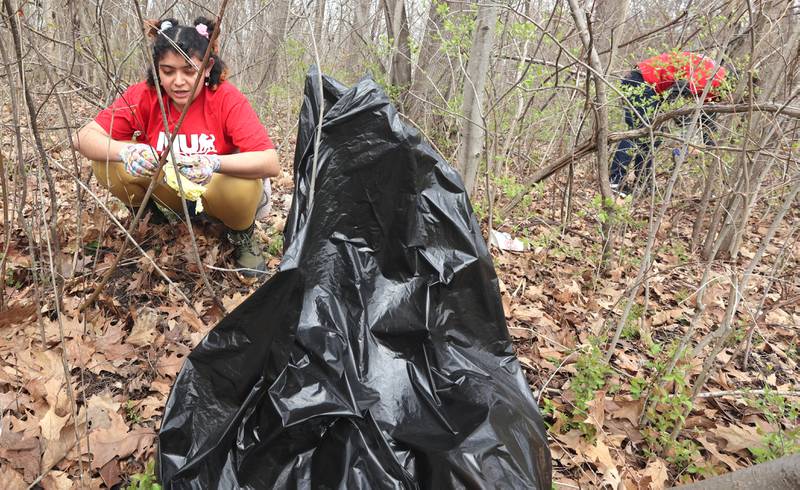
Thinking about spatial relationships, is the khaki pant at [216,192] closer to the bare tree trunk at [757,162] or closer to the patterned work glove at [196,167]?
the patterned work glove at [196,167]

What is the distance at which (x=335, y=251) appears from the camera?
133 cm

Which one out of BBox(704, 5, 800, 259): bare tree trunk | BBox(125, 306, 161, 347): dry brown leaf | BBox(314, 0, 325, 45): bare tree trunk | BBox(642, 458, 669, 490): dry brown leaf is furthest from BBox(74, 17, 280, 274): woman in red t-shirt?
BBox(314, 0, 325, 45): bare tree trunk

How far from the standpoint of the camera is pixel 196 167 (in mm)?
1835

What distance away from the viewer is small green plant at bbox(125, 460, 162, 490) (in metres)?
1.05

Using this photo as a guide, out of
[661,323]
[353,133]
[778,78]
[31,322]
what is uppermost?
[778,78]

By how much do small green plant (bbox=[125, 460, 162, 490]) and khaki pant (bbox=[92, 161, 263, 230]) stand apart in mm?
1184

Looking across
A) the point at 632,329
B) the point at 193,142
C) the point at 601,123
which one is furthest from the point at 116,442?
the point at 601,123

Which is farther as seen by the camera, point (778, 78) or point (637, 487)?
point (778, 78)

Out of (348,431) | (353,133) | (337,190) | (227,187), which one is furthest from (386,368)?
(227,187)

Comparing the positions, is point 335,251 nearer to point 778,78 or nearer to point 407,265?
point 407,265

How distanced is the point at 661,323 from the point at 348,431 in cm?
182

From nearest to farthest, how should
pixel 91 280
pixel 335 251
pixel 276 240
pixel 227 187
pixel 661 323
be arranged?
pixel 335 251, pixel 91 280, pixel 227 187, pixel 661 323, pixel 276 240

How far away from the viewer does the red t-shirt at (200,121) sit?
1.99m

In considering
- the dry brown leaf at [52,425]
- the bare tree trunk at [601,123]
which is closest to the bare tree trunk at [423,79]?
the bare tree trunk at [601,123]
